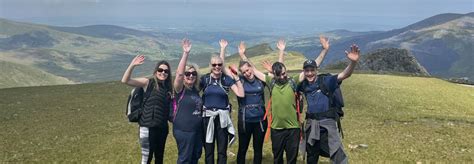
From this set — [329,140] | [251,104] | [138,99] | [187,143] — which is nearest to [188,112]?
[187,143]

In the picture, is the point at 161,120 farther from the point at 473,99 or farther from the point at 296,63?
the point at 296,63

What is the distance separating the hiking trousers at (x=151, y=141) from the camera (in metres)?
13.9

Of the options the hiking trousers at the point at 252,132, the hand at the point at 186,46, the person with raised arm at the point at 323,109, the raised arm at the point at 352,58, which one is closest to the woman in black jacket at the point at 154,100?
the hand at the point at 186,46

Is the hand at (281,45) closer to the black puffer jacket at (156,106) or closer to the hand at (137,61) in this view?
the black puffer jacket at (156,106)

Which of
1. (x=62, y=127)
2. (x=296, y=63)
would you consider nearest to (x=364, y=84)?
(x=62, y=127)

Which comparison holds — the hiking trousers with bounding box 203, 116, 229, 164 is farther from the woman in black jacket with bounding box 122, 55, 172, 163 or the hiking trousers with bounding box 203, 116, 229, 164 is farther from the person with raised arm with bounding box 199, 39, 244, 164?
the woman in black jacket with bounding box 122, 55, 172, 163

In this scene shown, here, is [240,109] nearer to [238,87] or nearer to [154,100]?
[238,87]

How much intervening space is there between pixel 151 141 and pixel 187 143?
4.22 feet

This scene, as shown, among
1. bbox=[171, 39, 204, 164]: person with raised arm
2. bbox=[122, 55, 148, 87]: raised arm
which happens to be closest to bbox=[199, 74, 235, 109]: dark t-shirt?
bbox=[171, 39, 204, 164]: person with raised arm

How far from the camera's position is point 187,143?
13523mm

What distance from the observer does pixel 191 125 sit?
528 inches

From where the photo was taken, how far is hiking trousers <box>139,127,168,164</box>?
549 inches

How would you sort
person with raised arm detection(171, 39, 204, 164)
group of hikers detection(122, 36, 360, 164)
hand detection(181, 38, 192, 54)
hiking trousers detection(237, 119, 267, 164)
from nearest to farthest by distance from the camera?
person with raised arm detection(171, 39, 204, 164)
group of hikers detection(122, 36, 360, 164)
hand detection(181, 38, 192, 54)
hiking trousers detection(237, 119, 267, 164)

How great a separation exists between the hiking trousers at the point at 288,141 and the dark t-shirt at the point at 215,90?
6.23ft
